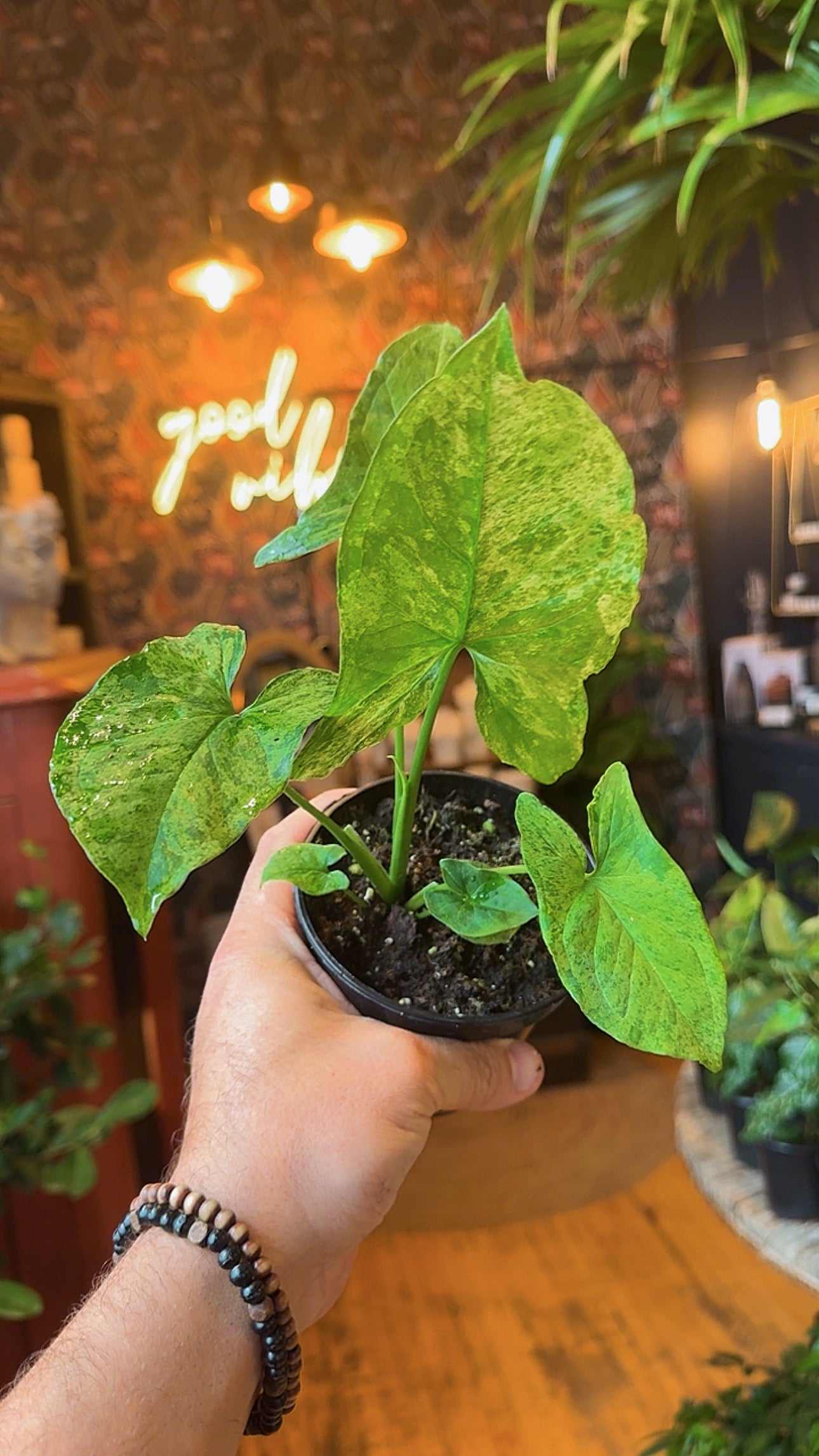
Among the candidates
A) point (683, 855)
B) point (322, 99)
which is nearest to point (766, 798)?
point (683, 855)

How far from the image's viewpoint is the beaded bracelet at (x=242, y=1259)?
21.6 inches

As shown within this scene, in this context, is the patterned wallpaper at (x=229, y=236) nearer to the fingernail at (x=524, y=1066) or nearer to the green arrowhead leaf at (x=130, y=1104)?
the green arrowhead leaf at (x=130, y=1104)

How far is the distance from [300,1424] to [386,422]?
77.2 inches

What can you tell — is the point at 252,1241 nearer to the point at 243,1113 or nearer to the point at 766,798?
the point at 243,1113

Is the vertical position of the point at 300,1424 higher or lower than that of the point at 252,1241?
lower

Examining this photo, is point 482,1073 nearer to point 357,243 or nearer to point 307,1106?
point 307,1106

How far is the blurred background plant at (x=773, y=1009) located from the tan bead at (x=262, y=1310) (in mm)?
695

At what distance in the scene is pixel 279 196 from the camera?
2.94m

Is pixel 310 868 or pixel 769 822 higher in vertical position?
pixel 310 868

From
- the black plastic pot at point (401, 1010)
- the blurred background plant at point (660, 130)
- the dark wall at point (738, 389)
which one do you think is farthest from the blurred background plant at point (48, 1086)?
the dark wall at point (738, 389)

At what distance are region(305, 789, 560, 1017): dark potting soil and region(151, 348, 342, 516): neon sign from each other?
2990 millimetres

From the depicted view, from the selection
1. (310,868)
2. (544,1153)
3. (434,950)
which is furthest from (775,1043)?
(544,1153)

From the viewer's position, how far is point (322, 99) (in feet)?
11.4

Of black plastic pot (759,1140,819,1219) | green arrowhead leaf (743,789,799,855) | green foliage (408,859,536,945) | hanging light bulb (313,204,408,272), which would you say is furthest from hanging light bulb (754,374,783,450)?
green foliage (408,859,536,945)
